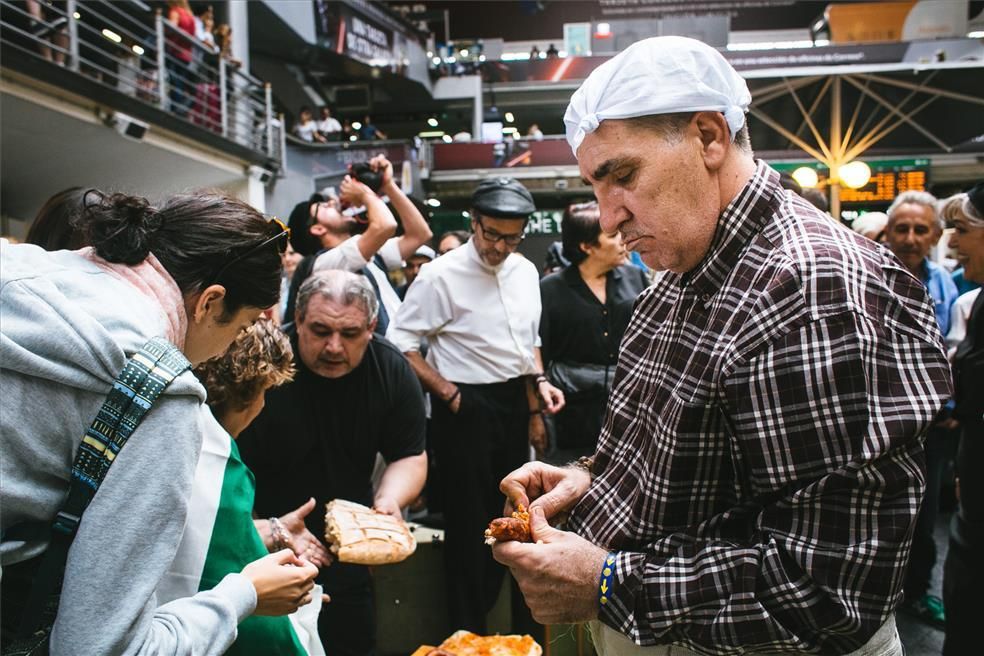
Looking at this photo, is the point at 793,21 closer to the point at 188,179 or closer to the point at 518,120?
the point at 518,120

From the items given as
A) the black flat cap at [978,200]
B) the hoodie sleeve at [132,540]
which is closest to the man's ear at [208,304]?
the hoodie sleeve at [132,540]

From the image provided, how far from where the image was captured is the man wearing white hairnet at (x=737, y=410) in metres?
1.06

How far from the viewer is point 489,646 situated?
256cm

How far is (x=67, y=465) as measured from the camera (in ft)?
3.63

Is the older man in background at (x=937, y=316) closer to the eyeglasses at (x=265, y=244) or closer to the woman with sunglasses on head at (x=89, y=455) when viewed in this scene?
the eyeglasses at (x=265, y=244)

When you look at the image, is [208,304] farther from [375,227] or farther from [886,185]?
[886,185]

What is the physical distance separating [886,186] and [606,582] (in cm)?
1357

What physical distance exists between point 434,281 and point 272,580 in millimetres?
2336

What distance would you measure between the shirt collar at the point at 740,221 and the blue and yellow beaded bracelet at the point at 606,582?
1.67 feet

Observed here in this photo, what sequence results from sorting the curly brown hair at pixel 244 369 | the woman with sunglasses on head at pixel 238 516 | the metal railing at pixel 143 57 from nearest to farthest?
the woman with sunglasses on head at pixel 238 516
the curly brown hair at pixel 244 369
the metal railing at pixel 143 57

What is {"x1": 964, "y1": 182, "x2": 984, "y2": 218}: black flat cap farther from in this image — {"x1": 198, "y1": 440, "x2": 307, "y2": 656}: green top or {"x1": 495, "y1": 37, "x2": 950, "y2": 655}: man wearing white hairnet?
{"x1": 198, "y1": 440, "x2": 307, "y2": 656}: green top

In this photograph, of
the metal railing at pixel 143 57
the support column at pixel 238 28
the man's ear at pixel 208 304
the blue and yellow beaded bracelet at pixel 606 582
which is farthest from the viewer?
the support column at pixel 238 28

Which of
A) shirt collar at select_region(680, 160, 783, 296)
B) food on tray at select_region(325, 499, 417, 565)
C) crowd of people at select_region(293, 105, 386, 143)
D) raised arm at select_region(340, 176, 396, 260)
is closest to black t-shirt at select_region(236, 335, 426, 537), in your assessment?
food on tray at select_region(325, 499, 417, 565)

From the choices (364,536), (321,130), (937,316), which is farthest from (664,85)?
(321,130)
